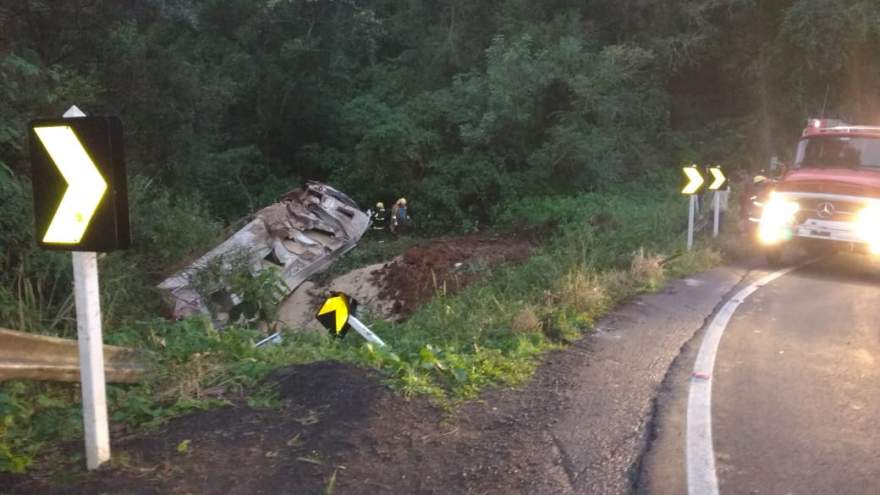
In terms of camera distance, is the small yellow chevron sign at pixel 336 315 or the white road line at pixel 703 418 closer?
the white road line at pixel 703 418

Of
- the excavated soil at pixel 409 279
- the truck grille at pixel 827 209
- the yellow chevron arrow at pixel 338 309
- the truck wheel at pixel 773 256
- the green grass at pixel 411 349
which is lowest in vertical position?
the excavated soil at pixel 409 279

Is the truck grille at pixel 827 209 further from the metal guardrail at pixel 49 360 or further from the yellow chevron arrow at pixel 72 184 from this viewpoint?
the yellow chevron arrow at pixel 72 184

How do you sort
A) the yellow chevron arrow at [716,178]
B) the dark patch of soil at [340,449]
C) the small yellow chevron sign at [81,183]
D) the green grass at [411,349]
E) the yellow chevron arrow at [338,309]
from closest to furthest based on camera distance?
1. the small yellow chevron sign at [81,183]
2. the dark patch of soil at [340,449]
3. the green grass at [411,349]
4. the yellow chevron arrow at [338,309]
5. the yellow chevron arrow at [716,178]

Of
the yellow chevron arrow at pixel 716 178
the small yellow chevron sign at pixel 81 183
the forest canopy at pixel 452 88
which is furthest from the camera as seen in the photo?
the forest canopy at pixel 452 88

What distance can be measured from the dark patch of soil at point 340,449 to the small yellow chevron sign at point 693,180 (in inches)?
362

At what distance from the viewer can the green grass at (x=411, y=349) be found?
5019mm

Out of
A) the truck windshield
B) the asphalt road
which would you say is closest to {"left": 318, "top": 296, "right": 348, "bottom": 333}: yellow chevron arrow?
the asphalt road

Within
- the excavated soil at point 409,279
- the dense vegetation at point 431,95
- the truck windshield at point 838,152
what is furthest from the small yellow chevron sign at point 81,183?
the truck windshield at point 838,152

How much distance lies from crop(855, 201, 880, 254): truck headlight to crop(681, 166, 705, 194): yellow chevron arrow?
2564 mm

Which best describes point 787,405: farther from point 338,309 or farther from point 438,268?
point 438,268

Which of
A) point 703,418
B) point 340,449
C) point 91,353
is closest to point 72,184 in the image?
point 91,353

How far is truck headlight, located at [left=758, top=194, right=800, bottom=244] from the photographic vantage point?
43.5ft

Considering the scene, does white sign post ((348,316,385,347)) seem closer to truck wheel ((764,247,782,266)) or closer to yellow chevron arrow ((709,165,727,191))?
truck wheel ((764,247,782,266))

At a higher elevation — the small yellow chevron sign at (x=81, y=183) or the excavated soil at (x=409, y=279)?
the small yellow chevron sign at (x=81, y=183)
